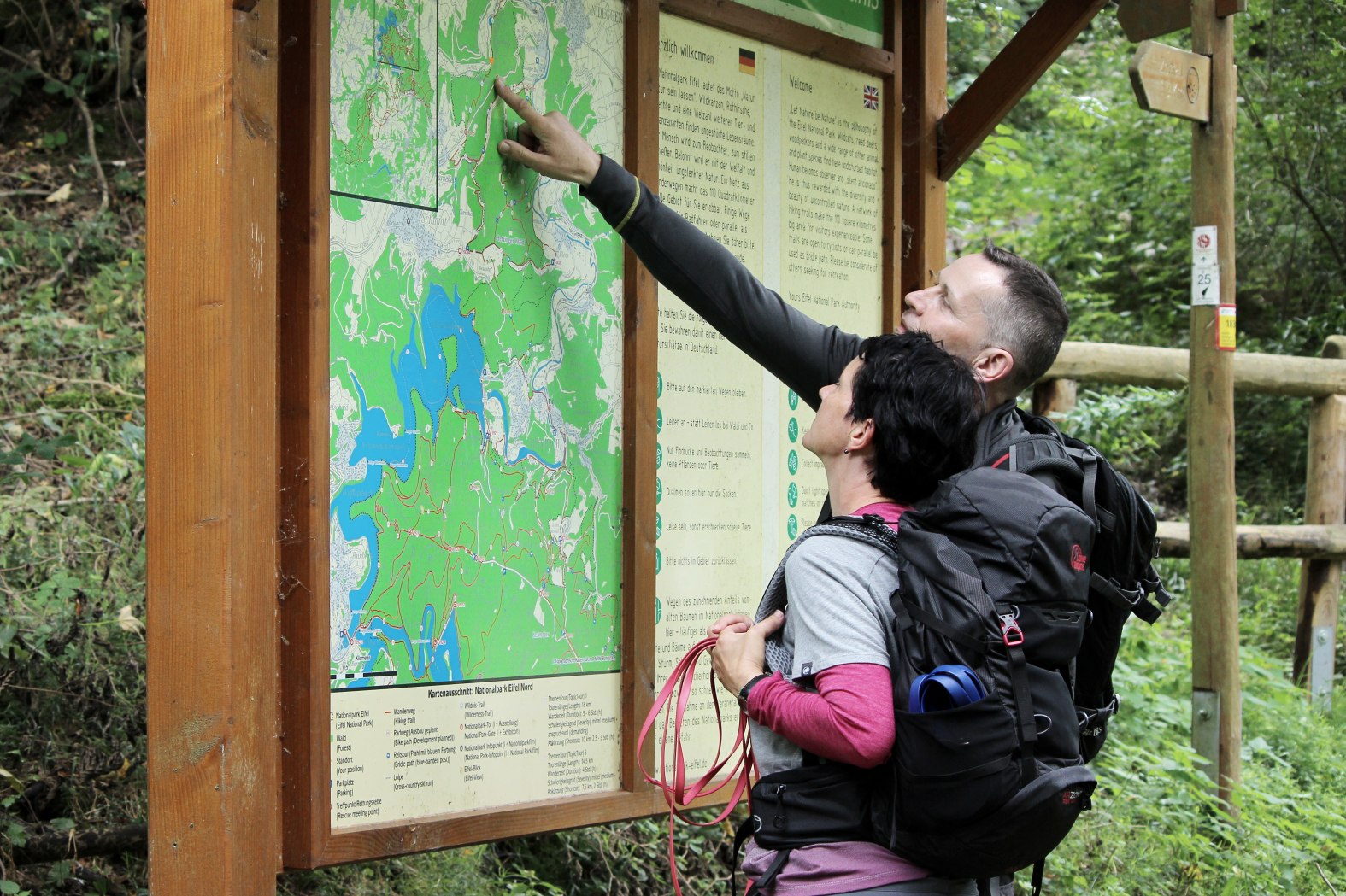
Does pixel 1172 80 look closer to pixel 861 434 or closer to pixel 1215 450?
pixel 1215 450

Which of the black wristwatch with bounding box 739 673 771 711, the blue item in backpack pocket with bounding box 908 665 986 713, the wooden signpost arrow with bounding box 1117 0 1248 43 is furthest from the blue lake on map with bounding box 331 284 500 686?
the wooden signpost arrow with bounding box 1117 0 1248 43

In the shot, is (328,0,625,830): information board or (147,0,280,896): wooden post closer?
(147,0,280,896): wooden post

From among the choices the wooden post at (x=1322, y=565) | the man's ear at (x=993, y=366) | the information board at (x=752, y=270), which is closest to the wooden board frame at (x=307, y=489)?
the information board at (x=752, y=270)

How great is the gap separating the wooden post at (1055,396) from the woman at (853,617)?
459cm

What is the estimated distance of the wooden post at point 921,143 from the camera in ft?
14.9

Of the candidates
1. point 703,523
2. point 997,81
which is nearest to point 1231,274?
point 997,81

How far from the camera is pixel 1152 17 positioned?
5.62 metres

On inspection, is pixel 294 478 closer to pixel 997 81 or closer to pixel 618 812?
pixel 618 812

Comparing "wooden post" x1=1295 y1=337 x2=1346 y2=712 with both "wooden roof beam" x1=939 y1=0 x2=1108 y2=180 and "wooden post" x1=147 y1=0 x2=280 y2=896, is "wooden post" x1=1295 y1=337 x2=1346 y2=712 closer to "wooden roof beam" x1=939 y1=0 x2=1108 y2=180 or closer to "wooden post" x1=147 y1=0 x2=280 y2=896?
"wooden roof beam" x1=939 y1=0 x2=1108 y2=180

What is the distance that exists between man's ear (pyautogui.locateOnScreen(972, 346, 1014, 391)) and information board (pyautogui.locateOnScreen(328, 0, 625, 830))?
109cm

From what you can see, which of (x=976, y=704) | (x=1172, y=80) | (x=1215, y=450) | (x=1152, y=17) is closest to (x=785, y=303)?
(x=976, y=704)

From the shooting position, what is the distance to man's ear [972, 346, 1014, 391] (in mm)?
2895

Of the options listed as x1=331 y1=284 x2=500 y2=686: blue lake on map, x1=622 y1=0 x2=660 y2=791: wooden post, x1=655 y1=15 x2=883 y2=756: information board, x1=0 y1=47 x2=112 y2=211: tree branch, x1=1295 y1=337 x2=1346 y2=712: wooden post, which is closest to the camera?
x1=331 y1=284 x2=500 y2=686: blue lake on map

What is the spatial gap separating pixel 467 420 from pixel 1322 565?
6.64m
